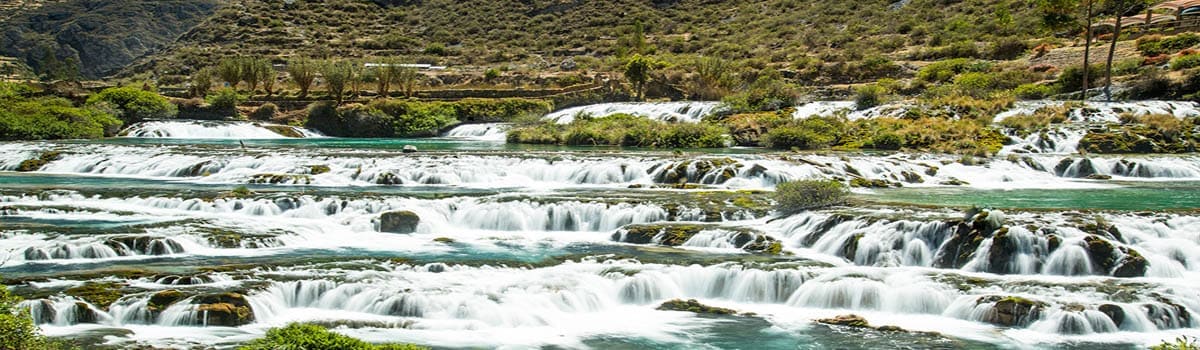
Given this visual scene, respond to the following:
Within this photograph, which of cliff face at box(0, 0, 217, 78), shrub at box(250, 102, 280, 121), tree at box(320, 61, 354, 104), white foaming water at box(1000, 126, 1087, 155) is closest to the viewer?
white foaming water at box(1000, 126, 1087, 155)

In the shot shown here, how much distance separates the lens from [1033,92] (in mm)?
48500

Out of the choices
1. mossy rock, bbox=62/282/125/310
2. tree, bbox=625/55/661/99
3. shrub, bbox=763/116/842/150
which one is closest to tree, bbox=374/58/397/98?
tree, bbox=625/55/661/99

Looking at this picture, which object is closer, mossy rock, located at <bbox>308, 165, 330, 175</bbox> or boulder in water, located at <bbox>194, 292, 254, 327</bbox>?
boulder in water, located at <bbox>194, 292, 254, 327</bbox>

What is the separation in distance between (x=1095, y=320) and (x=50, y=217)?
2062 cm

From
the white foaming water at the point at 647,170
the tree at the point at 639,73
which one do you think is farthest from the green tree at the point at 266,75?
the white foaming water at the point at 647,170

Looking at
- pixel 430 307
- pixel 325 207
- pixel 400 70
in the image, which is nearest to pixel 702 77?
pixel 400 70

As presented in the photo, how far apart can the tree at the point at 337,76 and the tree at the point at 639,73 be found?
54.5 ft

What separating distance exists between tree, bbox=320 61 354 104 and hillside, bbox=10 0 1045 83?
1996 cm

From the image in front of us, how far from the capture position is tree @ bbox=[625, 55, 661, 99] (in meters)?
59.4

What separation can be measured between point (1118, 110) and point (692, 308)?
31496 millimetres

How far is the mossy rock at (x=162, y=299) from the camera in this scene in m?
13.3

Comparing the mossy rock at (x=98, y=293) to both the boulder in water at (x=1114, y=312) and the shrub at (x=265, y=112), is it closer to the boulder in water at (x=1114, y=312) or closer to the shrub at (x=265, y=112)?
the boulder in water at (x=1114, y=312)

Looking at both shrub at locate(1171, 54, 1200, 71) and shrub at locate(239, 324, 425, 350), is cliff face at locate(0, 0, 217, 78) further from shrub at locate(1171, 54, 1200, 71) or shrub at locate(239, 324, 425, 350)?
shrub at locate(239, 324, 425, 350)

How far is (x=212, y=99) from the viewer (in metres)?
57.6
